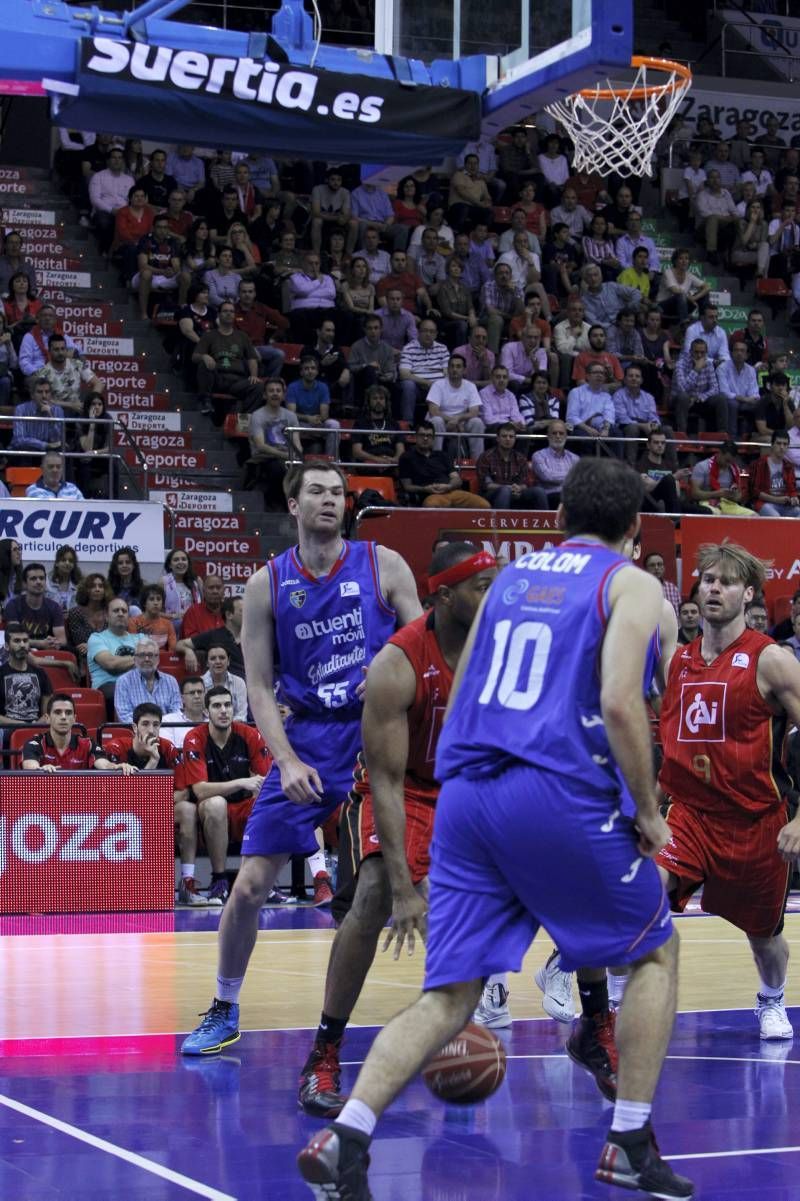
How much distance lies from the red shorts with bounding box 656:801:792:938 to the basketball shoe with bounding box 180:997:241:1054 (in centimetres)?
181

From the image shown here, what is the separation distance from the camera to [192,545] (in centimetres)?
1834

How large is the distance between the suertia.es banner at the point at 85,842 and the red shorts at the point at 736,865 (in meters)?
6.05

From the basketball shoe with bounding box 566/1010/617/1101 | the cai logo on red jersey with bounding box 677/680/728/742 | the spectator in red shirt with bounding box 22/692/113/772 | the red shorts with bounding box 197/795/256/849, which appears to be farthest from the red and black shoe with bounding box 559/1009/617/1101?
the spectator in red shirt with bounding box 22/692/113/772

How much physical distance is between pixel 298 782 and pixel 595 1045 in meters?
1.38

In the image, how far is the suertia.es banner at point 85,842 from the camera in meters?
12.2

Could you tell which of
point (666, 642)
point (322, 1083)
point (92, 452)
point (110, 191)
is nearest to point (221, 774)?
point (92, 452)

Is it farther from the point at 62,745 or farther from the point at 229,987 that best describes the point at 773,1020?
the point at 62,745

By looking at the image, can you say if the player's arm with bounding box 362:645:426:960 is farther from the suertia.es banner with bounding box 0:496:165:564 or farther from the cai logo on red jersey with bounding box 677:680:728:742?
the suertia.es banner with bounding box 0:496:165:564

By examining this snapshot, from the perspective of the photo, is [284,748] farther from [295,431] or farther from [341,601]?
[295,431]

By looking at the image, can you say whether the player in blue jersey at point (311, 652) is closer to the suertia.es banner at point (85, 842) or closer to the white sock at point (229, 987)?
the white sock at point (229, 987)

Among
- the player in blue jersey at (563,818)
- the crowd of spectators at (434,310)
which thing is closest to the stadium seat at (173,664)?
the crowd of spectators at (434,310)

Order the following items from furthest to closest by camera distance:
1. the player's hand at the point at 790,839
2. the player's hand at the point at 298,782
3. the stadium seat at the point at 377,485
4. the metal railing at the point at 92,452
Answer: the stadium seat at the point at 377,485 < the metal railing at the point at 92,452 < the player's hand at the point at 790,839 < the player's hand at the point at 298,782

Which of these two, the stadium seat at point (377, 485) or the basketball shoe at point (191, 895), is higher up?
the stadium seat at point (377, 485)

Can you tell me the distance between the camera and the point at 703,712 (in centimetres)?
726
